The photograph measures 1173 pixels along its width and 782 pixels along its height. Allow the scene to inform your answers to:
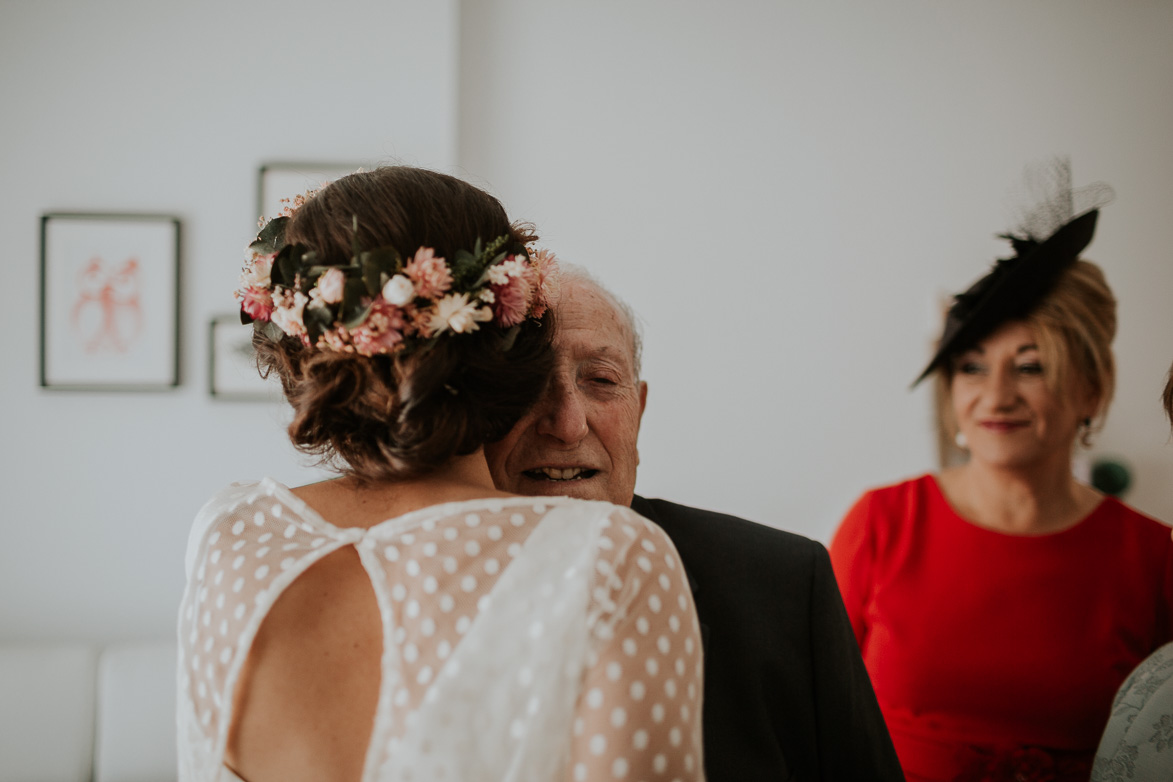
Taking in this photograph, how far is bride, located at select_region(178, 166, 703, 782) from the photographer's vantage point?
704 mm

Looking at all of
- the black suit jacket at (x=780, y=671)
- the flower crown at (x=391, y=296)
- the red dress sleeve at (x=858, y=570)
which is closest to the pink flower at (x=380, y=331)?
the flower crown at (x=391, y=296)

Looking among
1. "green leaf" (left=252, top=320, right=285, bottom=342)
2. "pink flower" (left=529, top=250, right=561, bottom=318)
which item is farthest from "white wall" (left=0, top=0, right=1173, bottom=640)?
"green leaf" (left=252, top=320, right=285, bottom=342)

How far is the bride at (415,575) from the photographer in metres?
0.70

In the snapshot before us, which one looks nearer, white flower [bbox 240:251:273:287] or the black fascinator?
white flower [bbox 240:251:273:287]

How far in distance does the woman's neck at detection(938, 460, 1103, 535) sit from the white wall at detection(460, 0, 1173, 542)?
91 cm

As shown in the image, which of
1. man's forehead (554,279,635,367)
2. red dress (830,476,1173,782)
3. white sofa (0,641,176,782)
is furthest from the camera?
white sofa (0,641,176,782)

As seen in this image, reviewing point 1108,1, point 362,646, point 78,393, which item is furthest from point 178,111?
point 1108,1

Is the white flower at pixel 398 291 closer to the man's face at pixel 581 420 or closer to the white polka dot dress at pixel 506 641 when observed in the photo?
the white polka dot dress at pixel 506 641

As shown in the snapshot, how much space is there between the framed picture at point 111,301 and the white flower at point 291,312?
2.12 metres

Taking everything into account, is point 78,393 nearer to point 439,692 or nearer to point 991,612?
point 439,692

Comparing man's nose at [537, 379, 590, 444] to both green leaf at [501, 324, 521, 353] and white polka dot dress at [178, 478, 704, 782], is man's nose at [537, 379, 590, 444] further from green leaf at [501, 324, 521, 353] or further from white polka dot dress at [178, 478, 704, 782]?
white polka dot dress at [178, 478, 704, 782]

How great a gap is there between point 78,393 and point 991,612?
2961mm

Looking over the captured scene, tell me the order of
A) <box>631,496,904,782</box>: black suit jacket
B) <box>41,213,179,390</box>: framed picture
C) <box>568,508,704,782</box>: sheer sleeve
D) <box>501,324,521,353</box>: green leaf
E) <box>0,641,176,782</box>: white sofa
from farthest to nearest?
<box>41,213,179,390</box>: framed picture, <box>0,641,176,782</box>: white sofa, <box>631,496,904,782</box>: black suit jacket, <box>501,324,521,353</box>: green leaf, <box>568,508,704,782</box>: sheer sleeve

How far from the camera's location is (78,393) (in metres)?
2.70
